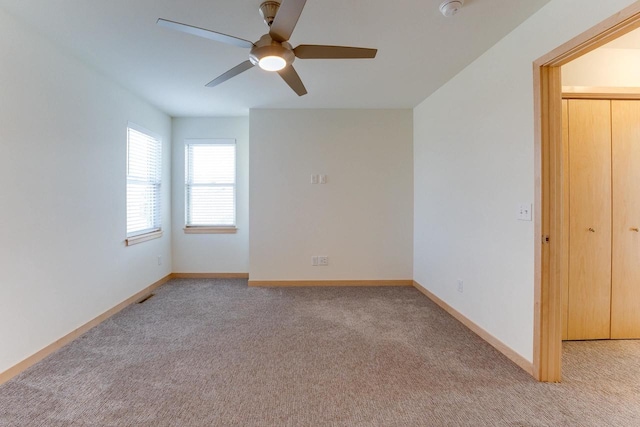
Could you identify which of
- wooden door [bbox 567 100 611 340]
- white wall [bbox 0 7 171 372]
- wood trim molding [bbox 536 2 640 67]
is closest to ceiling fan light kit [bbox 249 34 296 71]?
wood trim molding [bbox 536 2 640 67]

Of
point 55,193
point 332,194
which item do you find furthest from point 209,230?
point 55,193

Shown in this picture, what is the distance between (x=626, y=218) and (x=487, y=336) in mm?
1461

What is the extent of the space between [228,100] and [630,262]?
167 inches

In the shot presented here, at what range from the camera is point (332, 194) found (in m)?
4.09

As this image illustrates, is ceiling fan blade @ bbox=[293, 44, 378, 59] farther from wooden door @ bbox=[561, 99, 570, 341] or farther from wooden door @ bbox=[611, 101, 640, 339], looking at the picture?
wooden door @ bbox=[611, 101, 640, 339]

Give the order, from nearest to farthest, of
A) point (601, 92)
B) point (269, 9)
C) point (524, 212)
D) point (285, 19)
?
point (285, 19) → point (269, 9) → point (524, 212) → point (601, 92)

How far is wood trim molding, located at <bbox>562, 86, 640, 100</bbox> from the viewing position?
2.35 metres

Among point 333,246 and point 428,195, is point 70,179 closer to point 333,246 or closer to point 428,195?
point 333,246

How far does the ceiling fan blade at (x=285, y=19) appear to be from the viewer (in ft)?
4.60

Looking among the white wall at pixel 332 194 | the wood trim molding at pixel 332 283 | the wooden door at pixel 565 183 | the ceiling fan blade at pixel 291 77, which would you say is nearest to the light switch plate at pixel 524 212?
the wooden door at pixel 565 183

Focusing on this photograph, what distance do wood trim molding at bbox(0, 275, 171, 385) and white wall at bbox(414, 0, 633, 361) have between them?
3454 mm

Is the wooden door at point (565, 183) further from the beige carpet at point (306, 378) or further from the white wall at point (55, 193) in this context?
the white wall at point (55, 193)

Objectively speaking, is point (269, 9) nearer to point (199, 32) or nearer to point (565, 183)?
point (199, 32)

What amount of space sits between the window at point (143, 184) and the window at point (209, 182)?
448 mm
